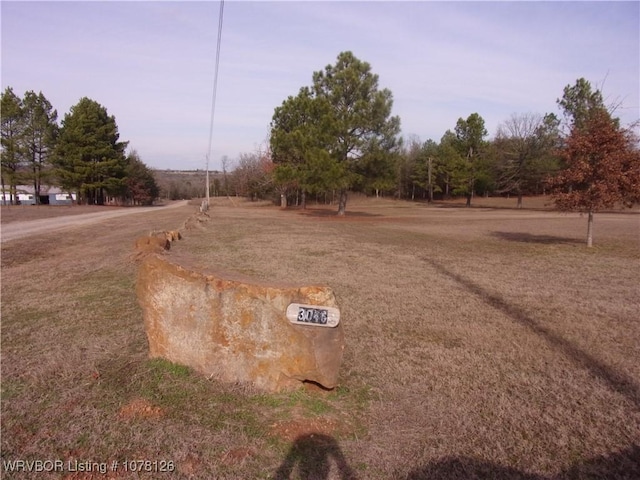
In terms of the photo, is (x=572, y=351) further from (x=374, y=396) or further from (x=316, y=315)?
(x=316, y=315)

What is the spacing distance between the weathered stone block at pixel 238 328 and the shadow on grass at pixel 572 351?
245 centimetres

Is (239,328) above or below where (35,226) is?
above

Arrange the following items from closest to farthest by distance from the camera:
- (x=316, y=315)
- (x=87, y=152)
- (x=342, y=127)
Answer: (x=316, y=315) → (x=342, y=127) → (x=87, y=152)

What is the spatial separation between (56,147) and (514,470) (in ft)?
161

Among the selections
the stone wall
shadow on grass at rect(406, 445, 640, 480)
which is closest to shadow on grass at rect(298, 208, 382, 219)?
→ the stone wall

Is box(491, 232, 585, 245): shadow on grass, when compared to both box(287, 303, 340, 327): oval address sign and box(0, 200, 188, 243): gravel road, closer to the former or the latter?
box(287, 303, 340, 327): oval address sign

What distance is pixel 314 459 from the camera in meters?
2.61

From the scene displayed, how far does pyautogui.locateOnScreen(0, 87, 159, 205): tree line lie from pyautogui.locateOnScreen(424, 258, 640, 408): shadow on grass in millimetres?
44981

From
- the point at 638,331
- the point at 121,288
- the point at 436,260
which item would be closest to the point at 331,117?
the point at 436,260

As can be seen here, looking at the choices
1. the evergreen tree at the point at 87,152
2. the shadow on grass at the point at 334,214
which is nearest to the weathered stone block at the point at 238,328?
the shadow on grass at the point at 334,214

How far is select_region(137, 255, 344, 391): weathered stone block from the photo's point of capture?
3.29 meters

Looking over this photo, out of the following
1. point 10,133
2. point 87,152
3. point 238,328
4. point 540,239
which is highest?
point 10,133

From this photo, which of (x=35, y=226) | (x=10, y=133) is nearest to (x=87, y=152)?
(x=10, y=133)

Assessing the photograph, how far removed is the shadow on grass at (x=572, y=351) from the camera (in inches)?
139
